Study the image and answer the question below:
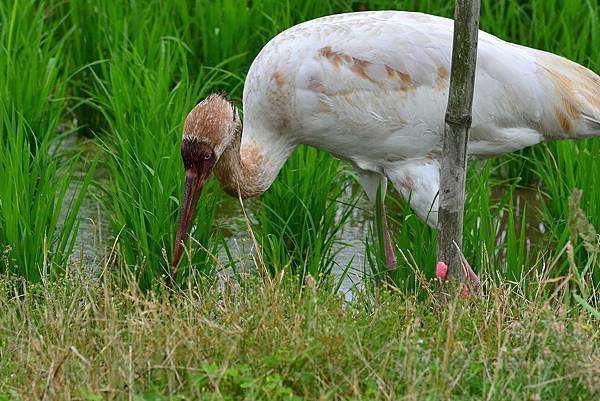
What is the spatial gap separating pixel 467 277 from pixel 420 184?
22.8 inches

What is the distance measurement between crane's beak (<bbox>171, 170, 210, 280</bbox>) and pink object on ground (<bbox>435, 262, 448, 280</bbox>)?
1.00 meters

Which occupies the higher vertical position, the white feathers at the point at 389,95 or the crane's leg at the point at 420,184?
the white feathers at the point at 389,95

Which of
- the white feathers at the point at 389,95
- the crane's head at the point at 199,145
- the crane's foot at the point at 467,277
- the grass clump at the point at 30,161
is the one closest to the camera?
the crane's foot at the point at 467,277

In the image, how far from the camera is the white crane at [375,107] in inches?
215

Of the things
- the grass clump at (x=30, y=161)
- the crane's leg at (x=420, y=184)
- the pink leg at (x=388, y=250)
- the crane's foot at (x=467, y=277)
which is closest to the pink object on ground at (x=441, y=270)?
the crane's foot at (x=467, y=277)


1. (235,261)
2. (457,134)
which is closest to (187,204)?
(235,261)

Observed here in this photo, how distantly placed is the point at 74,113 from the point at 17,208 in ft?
9.12

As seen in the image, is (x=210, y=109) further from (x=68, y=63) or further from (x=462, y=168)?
(x=68, y=63)

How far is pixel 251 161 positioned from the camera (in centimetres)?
566

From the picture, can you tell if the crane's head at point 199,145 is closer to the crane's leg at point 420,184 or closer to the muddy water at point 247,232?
the muddy water at point 247,232

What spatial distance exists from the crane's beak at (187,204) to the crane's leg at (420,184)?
788mm

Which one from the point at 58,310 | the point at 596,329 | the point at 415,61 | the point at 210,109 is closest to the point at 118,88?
the point at 210,109

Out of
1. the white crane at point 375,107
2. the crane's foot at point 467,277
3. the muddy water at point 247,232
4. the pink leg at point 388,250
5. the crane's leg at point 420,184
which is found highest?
the white crane at point 375,107

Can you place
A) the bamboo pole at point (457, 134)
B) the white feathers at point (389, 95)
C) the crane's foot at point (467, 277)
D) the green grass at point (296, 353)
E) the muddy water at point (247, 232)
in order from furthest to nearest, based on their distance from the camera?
the muddy water at point (247, 232) → the white feathers at point (389, 95) → the crane's foot at point (467, 277) → the bamboo pole at point (457, 134) → the green grass at point (296, 353)
